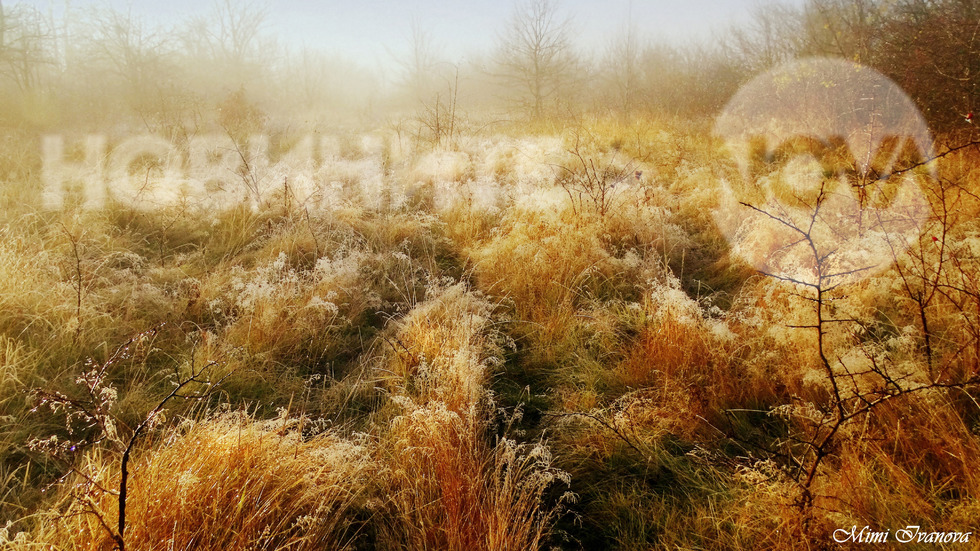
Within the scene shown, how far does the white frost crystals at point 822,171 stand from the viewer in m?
3.20

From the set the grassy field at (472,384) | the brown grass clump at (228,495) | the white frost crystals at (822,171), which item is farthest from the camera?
the white frost crystals at (822,171)

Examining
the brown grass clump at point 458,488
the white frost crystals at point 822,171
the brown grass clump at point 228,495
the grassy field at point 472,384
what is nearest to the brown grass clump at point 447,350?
the grassy field at point 472,384

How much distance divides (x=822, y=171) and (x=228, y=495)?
6.72 m

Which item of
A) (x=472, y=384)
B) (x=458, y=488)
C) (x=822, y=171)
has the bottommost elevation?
(x=458, y=488)

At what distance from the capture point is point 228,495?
5.23 feet

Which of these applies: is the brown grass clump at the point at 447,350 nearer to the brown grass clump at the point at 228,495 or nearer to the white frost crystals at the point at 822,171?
the brown grass clump at the point at 228,495

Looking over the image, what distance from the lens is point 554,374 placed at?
2688mm

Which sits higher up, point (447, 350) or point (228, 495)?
point (447, 350)

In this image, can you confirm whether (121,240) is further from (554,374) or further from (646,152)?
(646,152)

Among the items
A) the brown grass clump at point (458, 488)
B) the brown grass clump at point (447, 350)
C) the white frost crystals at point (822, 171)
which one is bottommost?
the brown grass clump at point (458, 488)

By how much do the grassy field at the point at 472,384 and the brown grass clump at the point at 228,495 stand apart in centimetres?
1

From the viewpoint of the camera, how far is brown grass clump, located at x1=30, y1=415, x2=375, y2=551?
4.48 feet

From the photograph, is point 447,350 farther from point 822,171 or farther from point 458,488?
point 822,171

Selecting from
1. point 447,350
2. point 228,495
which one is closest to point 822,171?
point 447,350
